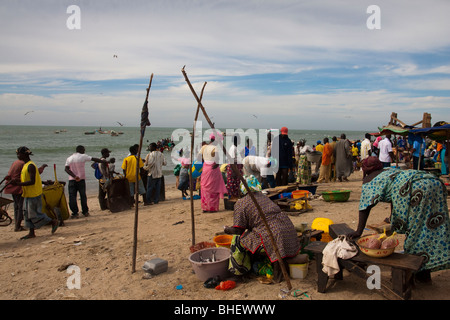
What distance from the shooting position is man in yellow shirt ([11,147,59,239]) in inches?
239

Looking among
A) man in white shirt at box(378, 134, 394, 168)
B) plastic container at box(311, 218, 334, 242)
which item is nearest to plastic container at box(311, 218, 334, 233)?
plastic container at box(311, 218, 334, 242)

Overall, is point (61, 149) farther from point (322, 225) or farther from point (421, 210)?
point (421, 210)

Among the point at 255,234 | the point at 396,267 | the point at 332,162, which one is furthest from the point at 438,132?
the point at 255,234

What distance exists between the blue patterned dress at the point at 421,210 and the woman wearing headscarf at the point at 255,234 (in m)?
0.95

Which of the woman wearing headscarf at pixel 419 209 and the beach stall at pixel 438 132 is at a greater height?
the beach stall at pixel 438 132

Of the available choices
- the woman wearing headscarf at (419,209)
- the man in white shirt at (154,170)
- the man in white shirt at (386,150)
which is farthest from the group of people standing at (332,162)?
the woman wearing headscarf at (419,209)

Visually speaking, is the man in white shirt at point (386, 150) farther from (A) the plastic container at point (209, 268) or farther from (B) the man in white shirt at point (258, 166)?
(A) the plastic container at point (209, 268)

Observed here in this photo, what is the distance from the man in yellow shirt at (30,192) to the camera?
6.07m

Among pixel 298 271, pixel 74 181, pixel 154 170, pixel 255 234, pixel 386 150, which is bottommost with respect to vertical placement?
pixel 298 271

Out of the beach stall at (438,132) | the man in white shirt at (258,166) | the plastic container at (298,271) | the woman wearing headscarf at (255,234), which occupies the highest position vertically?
the beach stall at (438,132)

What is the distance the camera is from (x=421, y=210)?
10.5ft

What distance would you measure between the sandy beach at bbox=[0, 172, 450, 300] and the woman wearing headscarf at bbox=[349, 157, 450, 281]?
48 centimetres

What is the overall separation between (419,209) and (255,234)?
5.76ft
